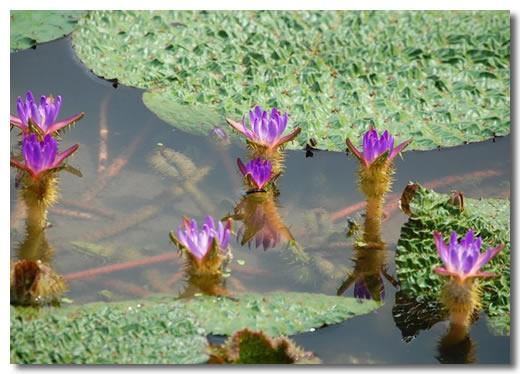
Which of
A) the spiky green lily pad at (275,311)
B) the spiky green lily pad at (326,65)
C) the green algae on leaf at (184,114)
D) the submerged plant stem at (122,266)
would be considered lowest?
the spiky green lily pad at (275,311)

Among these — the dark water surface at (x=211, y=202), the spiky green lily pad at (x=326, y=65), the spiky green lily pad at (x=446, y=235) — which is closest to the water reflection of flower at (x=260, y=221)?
the dark water surface at (x=211, y=202)

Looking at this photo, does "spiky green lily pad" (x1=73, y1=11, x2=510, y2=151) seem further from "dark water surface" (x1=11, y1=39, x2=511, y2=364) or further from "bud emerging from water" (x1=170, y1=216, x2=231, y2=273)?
"bud emerging from water" (x1=170, y1=216, x2=231, y2=273)

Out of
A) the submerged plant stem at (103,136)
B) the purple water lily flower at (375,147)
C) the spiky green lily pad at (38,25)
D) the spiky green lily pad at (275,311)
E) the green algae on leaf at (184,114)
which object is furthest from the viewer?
the spiky green lily pad at (38,25)

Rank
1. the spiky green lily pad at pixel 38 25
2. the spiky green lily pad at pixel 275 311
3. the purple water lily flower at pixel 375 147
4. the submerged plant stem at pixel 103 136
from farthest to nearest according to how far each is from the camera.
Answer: the spiky green lily pad at pixel 38 25 < the submerged plant stem at pixel 103 136 < the purple water lily flower at pixel 375 147 < the spiky green lily pad at pixel 275 311

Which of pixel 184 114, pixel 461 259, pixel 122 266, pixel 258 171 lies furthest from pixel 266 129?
pixel 461 259

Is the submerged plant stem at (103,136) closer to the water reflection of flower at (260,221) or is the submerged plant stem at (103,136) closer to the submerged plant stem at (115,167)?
the submerged plant stem at (115,167)
